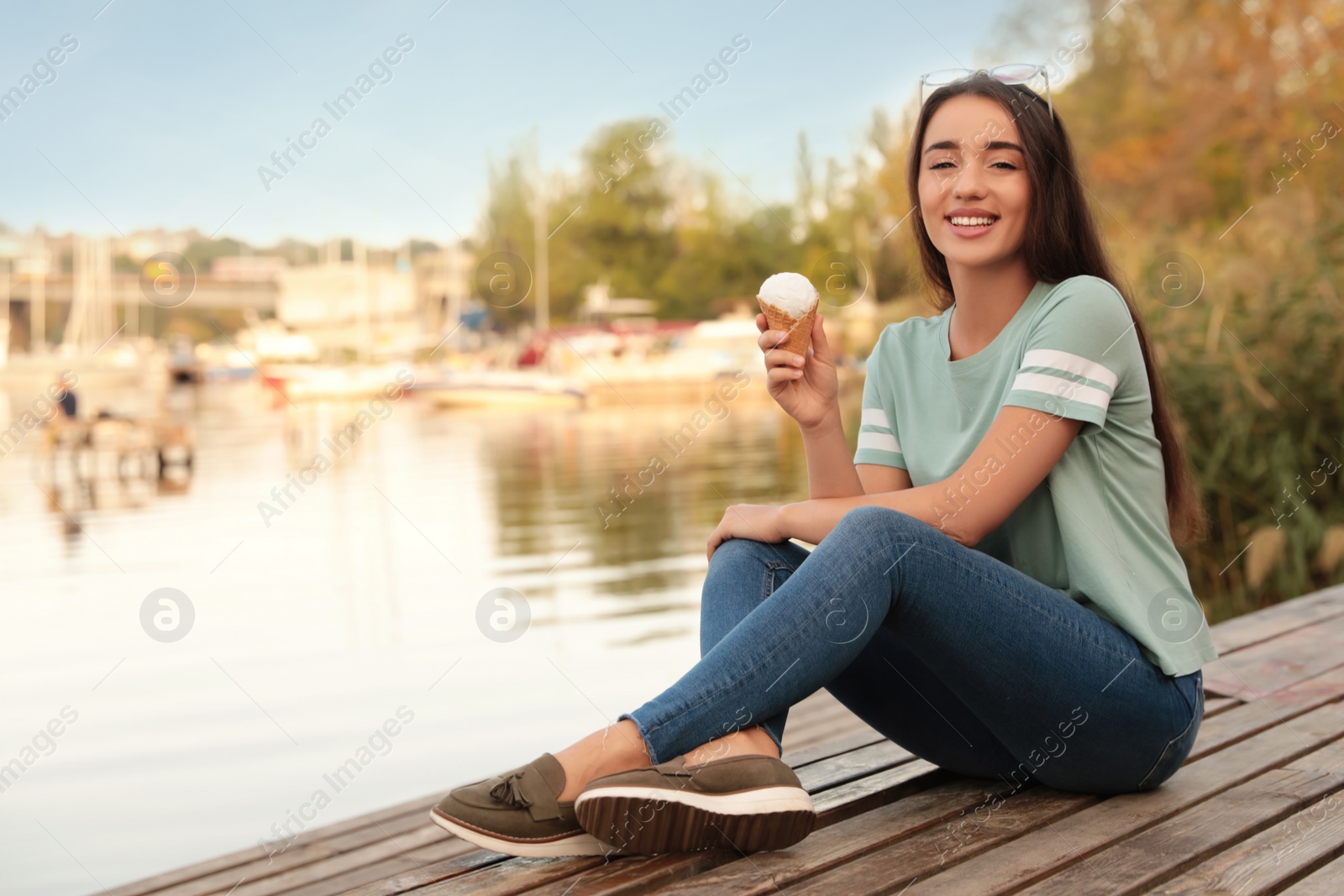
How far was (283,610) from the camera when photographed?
19.2 ft

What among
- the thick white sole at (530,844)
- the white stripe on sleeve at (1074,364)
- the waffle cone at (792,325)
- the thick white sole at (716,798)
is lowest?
the thick white sole at (530,844)

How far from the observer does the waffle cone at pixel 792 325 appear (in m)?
1.84

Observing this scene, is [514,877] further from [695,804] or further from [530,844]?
[695,804]

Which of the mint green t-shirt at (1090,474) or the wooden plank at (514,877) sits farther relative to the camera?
the mint green t-shirt at (1090,474)

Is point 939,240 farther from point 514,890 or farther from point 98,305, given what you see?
point 98,305

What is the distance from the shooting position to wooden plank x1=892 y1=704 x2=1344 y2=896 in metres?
1.42

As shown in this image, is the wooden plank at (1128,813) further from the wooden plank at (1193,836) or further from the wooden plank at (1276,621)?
the wooden plank at (1276,621)

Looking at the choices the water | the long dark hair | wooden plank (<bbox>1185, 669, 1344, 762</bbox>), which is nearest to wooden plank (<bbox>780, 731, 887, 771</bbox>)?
wooden plank (<bbox>1185, 669, 1344, 762</bbox>)

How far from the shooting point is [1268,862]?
4.73ft

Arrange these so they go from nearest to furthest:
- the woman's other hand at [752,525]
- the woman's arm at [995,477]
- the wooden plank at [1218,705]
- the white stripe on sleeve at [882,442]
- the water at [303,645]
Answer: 1. the woman's arm at [995,477]
2. the woman's other hand at [752,525]
3. the white stripe on sleeve at [882,442]
4. the wooden plank at [1218,705]
5. the water at [303,645]

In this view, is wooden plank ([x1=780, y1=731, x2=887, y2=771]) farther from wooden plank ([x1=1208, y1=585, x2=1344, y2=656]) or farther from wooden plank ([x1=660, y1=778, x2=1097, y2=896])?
wooden plank ([x1=1208, y1=585, x2=1344, y2=656])

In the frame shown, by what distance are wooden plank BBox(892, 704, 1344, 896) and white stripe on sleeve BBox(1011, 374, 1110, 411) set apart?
0.55m

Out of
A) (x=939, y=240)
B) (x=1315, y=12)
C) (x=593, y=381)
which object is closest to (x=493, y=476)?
(x=1315, y=12)

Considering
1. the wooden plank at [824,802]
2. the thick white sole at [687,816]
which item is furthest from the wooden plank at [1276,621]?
the thick white sole at [687,816]
